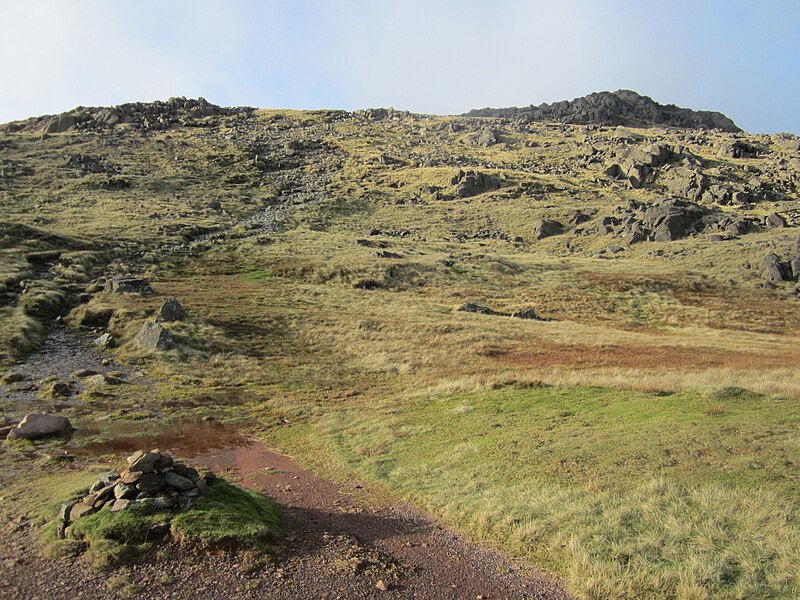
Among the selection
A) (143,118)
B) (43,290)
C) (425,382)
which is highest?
(143,118)

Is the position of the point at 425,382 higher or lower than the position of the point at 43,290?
lower

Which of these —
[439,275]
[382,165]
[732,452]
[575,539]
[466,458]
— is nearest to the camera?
[575,539]

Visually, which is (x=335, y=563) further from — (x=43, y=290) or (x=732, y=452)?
(x=43, y=290)

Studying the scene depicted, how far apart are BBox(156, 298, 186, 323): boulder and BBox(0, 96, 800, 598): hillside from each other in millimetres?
967

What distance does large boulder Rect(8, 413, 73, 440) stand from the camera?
56.9 ft

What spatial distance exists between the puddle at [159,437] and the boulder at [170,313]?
13.3 meters

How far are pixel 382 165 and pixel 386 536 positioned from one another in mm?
115281

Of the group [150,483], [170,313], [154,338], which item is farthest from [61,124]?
[150,483]

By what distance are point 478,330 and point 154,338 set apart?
19.7m

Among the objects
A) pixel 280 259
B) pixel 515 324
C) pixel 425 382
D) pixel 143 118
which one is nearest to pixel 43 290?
pixel 280 259

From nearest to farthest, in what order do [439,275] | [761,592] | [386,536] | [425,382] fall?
[761,592] < [386,536] < [425,382] < [439,275]

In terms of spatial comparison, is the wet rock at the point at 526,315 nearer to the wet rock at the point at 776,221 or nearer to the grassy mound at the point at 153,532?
the grassy mound at the point at 153,532

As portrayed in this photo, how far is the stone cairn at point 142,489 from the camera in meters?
10.7

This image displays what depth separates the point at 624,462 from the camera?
13.3 m
